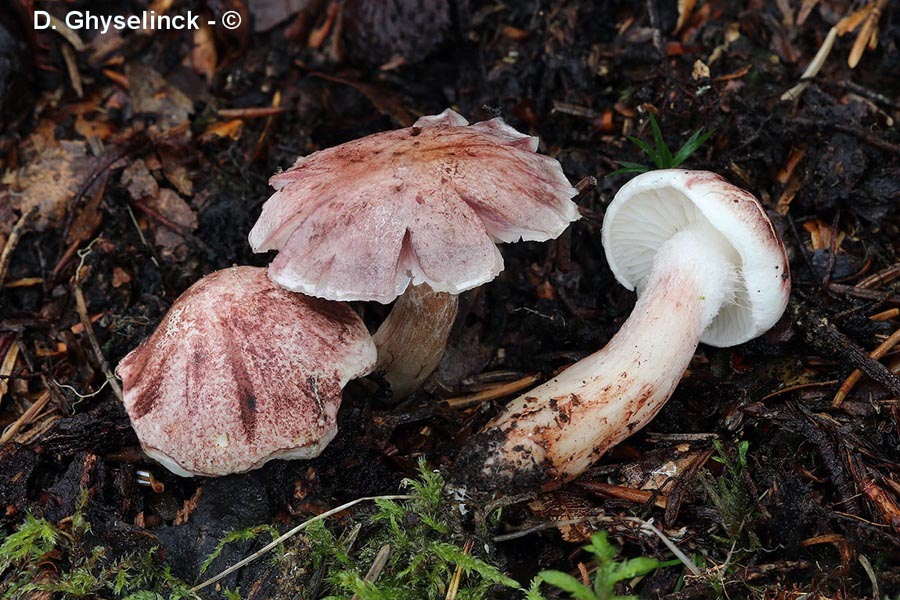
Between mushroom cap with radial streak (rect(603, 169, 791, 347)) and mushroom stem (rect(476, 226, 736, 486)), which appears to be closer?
mushroom cap with radial streak (rect(603, 169, 791, 347))

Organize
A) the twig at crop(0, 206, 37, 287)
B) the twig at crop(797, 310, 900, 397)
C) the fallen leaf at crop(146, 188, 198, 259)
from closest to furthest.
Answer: the twig at crop(797, 310, 900, 397) < the twig at crop(0, 206, 37, 287) < the fallen leaf at crop(146, 188, 198, 259)

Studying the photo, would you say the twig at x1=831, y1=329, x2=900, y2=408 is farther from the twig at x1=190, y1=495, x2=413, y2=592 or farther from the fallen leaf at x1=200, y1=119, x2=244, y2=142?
the fallen leaf at x1=200, y1=119, x2=244, y2=142

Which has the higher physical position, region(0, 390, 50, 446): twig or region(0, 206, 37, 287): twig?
region(0, 206, 37, 287): twig

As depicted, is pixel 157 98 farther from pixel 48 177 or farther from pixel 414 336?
pixel 414 336

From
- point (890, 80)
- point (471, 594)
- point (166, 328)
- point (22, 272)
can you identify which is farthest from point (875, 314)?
point (22, 272)

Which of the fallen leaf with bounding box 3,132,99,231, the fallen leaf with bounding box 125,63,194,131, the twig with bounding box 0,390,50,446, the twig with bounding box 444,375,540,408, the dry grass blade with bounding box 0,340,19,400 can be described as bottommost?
the twig with bounding box 444,375,540,408

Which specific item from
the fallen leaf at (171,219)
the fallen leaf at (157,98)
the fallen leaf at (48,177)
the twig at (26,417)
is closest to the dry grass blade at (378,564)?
the twig at (26,417)

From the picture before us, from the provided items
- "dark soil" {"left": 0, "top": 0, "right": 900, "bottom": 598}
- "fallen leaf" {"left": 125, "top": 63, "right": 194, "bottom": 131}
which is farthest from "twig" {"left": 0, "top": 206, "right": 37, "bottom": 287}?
"fallen leaf" {"left": 125, "top": 63, "right": 194, "bottom": 131}

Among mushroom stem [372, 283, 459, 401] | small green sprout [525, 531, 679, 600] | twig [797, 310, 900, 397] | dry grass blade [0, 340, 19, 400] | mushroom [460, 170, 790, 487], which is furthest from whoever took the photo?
dry grass blade [0, 340, 19, 400]
